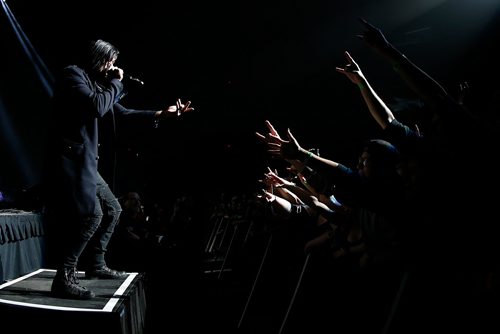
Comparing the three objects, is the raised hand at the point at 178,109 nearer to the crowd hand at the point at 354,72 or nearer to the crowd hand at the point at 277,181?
the crowd hand at the point at 277,181

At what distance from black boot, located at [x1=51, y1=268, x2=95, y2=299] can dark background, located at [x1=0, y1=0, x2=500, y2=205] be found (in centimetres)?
101

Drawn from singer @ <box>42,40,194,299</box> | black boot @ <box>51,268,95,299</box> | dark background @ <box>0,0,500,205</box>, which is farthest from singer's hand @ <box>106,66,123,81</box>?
black boot @ <box>51,268,95,299</box>

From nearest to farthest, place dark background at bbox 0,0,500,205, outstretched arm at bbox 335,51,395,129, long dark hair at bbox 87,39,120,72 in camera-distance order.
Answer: outstretched arm at bbox 335,51,395,129 → long dark hair at bbox 87,39,120,72 → dark background at bbox 0,0,500,205

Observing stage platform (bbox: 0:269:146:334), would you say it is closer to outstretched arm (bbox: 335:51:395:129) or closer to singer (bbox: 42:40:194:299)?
singer (bbox: 42:40:194:299)

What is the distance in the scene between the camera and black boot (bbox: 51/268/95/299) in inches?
98.0

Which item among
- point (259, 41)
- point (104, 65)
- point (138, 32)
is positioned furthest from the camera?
point (259, 41)

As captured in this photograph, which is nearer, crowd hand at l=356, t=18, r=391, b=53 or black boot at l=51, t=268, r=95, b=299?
crowd hand at l=356, t=18, r=391, b=53

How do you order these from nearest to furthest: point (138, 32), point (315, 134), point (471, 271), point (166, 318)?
point (471, 271) < point (166, 318) < point (138, 32) < point (315, 134)

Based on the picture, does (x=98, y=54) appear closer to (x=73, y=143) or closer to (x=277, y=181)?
(x=73, y=143)

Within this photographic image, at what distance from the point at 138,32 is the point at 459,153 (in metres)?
6.93

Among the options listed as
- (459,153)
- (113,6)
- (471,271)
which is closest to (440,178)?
(459,153)

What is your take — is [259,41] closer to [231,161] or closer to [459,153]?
[459,153]

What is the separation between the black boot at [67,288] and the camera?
2.49 metres

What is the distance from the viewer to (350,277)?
206 cm
